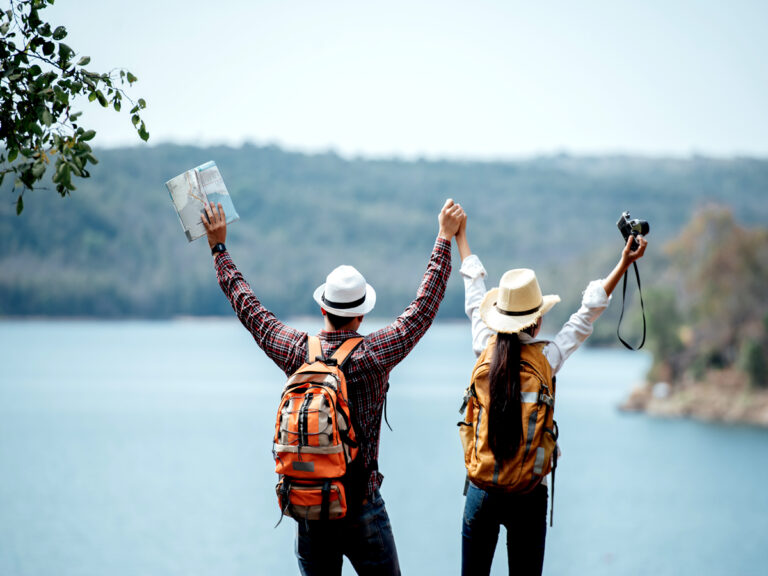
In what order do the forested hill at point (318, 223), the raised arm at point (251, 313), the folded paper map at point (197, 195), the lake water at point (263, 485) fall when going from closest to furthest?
the raised arm at point (251, 313) → the folded paper map at point (197, 195) → the lake water at point (263, 485) → the forested hill at point (318, 223)

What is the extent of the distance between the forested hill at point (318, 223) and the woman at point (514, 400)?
73611 mm

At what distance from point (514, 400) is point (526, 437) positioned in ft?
0.38

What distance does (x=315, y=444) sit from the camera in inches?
93.4

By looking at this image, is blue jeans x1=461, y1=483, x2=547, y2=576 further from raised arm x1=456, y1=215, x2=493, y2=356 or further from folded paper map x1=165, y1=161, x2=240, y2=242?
folded paper map x1=165, y1=161, x2=240, y2=242

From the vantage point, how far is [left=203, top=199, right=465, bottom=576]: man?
2490mm

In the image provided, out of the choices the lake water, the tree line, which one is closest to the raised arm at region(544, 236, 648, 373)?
the lake water

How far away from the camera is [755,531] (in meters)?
19.8

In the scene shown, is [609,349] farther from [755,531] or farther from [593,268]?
[755,531]

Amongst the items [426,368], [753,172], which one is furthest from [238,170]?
[753,172]

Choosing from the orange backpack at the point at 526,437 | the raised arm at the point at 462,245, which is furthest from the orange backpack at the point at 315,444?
the raised arm at the point at 462,245

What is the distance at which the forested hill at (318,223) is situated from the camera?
8812cm

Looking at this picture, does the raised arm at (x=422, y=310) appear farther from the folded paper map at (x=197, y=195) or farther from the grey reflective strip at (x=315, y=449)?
the folded paper map at (x=197, y=195)

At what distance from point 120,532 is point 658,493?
48.0 feet

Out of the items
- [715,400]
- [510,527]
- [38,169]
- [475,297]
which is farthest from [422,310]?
[715,400]
